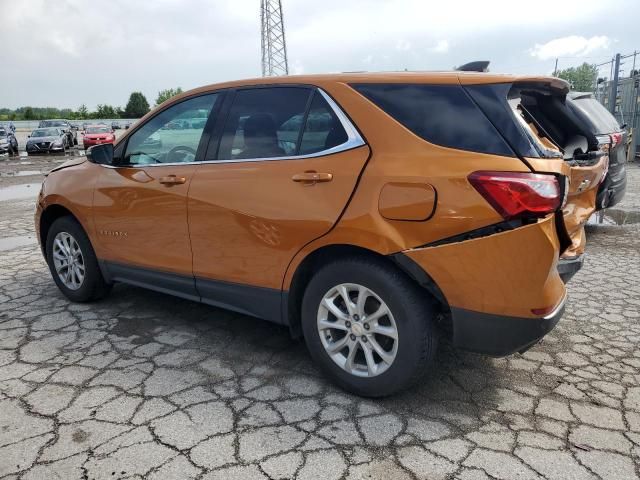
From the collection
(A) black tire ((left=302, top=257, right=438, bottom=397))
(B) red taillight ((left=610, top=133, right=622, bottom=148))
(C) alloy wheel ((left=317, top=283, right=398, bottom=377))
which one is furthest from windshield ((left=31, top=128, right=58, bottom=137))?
(A) black tire ((left=302, top=257, right=438, bottom=397))

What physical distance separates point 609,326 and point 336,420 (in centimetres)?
235

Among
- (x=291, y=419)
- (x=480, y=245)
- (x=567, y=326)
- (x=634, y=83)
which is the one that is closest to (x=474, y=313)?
(x=480, y=245)

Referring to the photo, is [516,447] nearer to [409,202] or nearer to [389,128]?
[409,202]

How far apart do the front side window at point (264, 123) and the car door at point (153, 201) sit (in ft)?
0.74

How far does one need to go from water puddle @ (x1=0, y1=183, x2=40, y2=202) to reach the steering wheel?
9.23 meters

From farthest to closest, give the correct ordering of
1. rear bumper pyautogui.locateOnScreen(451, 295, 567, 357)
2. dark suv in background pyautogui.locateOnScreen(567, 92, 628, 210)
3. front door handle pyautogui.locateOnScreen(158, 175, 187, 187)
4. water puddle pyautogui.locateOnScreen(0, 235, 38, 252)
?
water puddle pyautogui.locateOnScreen(0, 235, 38, 252) → dark suv in background pyautogui.locateOnScreen(567, 92, 628, 210) → front door handle pyautogui.locateOnScreen(158, 175, 187, 187) → rear bumper pyautogui.locateOnScreen(451, 295, 567, 357)

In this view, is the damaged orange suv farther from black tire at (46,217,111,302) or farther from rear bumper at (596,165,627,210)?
rear bumper at (596,165,627,210)

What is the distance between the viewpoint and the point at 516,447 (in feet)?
8.06

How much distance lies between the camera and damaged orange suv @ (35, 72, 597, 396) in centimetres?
244

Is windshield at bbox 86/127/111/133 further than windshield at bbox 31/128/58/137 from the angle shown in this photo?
Yes

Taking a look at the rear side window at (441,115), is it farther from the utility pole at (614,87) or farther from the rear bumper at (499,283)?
the utility pole at (614,87)

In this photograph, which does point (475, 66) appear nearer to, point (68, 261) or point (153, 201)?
point (153, 201)

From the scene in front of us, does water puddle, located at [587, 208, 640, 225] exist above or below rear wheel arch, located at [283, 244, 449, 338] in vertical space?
below

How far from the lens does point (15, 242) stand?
7027 mm
